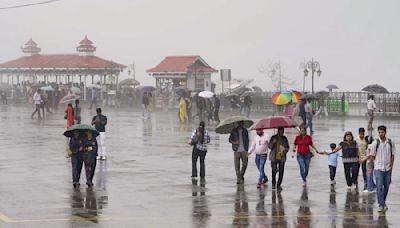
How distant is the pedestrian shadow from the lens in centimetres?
1288

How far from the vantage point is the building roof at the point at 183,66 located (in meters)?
57.3

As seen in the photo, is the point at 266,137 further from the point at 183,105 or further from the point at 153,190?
the point at 183,105

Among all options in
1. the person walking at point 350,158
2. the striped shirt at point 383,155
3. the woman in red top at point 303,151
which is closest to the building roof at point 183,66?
the woman in red top at point 303,151

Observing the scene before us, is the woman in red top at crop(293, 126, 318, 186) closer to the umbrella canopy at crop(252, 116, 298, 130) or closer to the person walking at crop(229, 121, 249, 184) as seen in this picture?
the umbrella canopy at crop(252, 116, 298, 130)

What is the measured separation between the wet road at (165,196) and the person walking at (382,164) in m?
0.30

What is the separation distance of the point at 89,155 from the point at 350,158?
5.45 meters

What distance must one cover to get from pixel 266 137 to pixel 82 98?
45.9 m

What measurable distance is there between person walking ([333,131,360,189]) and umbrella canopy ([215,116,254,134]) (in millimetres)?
2272

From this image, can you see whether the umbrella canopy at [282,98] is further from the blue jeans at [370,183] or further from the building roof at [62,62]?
the building roof at [62,62]

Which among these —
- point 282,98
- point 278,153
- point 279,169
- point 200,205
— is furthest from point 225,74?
point 200,205

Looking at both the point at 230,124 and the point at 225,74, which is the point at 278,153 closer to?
the point at 230,124

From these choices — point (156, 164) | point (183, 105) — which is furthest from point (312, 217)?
point (183, 105)

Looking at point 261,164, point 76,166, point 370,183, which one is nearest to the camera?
point 370,183

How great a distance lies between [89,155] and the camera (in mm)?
16812
